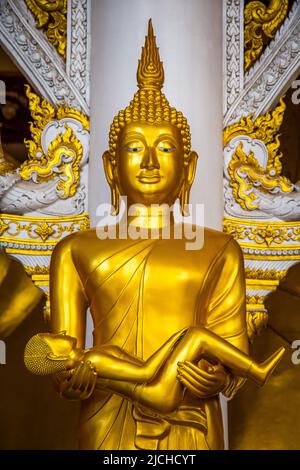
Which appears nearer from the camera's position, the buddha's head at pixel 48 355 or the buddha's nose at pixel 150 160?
the buddha's head at pixel 48 355

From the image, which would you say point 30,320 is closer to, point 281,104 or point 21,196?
point 21,196

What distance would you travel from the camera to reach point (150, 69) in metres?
4.33

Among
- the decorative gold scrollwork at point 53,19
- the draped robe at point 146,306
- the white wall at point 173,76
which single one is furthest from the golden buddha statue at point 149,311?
the decorative gold scrollwork at point 53,19

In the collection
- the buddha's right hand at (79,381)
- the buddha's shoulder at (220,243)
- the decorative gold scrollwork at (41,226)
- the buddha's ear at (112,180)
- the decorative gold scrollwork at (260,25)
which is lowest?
the buddha's right hand at (79,381)

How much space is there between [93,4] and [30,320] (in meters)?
1.44

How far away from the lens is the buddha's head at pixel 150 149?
4.21 meters

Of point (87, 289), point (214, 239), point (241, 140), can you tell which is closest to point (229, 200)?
point (241, 140)

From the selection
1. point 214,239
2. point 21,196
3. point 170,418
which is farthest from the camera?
point 21,196

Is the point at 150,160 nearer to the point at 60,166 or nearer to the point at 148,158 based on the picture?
the point at 148,158

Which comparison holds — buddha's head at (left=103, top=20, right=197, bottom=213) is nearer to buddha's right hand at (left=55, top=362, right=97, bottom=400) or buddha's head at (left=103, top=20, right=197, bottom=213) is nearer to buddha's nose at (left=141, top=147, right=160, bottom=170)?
buddha's nose at (left=141, top=147, right=160, bottom=170)

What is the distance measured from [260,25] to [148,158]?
1209mm

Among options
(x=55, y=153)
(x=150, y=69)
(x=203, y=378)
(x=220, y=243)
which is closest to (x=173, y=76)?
(x=150, y=69)

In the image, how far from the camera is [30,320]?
4.82m

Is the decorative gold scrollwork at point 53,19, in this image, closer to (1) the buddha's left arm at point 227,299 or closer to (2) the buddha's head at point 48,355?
(1) the buddha's left arm at point 227,299
